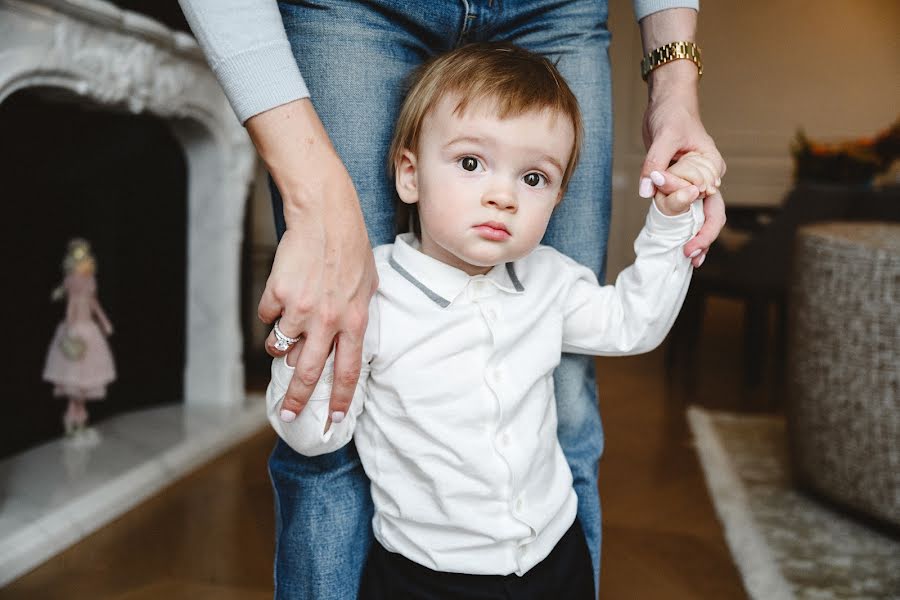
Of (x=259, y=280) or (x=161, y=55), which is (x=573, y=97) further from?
(x=259, y=280)

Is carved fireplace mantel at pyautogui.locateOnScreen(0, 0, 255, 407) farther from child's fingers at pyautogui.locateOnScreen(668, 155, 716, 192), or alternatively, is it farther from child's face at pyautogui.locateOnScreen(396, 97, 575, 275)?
child's fingers at pyautogui.locateOnScreen(668, 155, 716, 192)

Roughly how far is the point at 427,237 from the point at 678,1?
16.2 inches

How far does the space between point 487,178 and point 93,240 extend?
185cm

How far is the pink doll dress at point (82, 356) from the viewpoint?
2006 mm

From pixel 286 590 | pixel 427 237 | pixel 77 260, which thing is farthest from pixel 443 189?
pixel 77 260

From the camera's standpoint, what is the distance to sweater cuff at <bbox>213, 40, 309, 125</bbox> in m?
0.72

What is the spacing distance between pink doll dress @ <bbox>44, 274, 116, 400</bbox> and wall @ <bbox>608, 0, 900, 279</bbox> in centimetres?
405

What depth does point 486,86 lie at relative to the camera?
82 cm

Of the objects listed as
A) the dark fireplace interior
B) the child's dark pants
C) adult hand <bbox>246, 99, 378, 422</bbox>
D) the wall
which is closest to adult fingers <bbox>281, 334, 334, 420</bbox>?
adult hand <bbox>246, 99, 378, 422</bbox>

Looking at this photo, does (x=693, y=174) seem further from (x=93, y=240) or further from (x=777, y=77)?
(x=777, y=77)

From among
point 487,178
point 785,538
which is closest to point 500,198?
point 487,178

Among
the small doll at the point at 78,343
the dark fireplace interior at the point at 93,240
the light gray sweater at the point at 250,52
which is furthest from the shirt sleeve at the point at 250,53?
the small doll at the point at 78,343

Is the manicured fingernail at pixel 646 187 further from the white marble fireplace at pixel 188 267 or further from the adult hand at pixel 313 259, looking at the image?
the white marble fireplace at pixel 188 267

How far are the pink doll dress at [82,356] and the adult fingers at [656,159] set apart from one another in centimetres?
163
